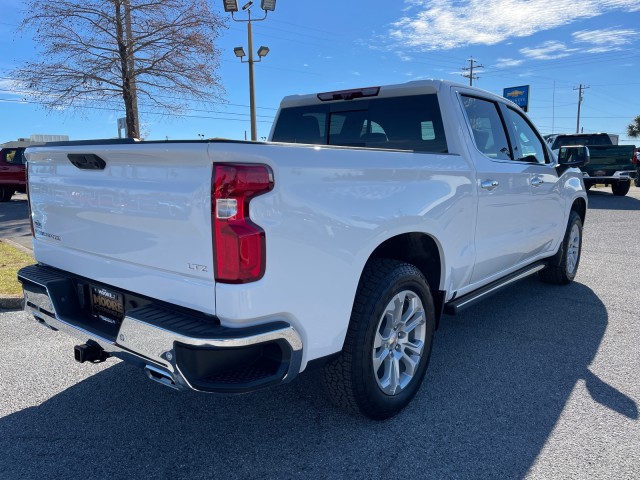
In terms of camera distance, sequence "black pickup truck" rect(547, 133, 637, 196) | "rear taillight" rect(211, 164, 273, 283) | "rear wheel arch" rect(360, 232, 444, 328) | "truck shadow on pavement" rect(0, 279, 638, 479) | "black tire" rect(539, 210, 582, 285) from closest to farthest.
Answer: "rear taillight" rect(211, 164, 273, 283) < "truck shadow on pavement" rect(0, 279, 638, 479) < "rear wheel arch" rect(360, 232, 444, 328) < "black tire" rect(539, 210, 582, 285) < "black pickup truck" rect(547, 133, 637, 196)

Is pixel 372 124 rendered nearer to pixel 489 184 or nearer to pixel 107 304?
pixel 489 184

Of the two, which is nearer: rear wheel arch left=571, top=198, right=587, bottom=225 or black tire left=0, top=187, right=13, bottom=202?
rear wheel arch left=571, top=198, right=587, bottom=225

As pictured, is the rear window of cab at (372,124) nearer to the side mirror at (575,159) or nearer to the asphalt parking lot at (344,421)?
the asphalt parking lot at (344,421)

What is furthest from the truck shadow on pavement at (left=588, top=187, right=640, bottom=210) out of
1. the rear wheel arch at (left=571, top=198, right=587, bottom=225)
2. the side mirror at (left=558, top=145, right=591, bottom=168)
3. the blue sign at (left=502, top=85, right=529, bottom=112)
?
the blue sign at (left=502, top=85, right=529, bottom=112)

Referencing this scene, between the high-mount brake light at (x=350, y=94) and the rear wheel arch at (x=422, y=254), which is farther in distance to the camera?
the high-mount brake light at (x=350, y=94)

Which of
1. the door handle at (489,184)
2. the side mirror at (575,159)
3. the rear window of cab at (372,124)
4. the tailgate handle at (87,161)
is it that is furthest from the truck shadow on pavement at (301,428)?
the side mirror at (575,159)

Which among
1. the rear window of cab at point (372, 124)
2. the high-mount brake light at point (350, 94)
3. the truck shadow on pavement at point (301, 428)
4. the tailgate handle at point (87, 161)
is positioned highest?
the high-mount brake light at point (350, 94)

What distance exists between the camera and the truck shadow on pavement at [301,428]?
2461 mm

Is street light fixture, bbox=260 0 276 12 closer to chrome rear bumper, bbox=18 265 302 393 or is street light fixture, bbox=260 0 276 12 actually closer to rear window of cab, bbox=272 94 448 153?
rear window of cab, bbox=272 94 448 153

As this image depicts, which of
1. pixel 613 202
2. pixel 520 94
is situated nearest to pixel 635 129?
pixel 520 94

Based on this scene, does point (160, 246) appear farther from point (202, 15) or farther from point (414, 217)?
point (202, 15)

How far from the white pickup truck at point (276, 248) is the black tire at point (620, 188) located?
1655cm

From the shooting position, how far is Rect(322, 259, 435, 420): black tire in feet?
8.37

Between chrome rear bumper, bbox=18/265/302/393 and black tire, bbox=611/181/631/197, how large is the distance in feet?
61.5
